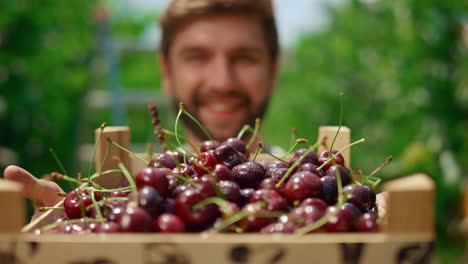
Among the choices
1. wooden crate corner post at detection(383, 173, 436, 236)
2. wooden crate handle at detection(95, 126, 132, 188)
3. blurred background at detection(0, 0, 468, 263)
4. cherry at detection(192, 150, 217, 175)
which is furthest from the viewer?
blurred background at detection(0, 0, 468, 263)

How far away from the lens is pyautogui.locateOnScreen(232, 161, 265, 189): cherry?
2.15 feet

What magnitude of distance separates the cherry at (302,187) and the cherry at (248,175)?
0.21 feet

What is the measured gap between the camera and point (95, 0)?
13.9ft

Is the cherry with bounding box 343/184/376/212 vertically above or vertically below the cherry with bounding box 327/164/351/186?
below

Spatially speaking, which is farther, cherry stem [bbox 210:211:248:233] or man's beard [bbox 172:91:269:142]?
man's beard [bbox 172:91:269:142]

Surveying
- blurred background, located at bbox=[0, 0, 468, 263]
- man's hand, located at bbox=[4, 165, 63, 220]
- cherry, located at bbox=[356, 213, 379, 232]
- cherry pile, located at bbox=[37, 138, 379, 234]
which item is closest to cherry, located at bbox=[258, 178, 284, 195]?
cherry pile, located at bbox=[37, 138, 379, 234]

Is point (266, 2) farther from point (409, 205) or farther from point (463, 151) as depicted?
point (463, 151)

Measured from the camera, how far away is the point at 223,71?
1.83m

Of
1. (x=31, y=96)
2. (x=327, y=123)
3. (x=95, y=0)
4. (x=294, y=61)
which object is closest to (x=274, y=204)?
(x=31, y=96)

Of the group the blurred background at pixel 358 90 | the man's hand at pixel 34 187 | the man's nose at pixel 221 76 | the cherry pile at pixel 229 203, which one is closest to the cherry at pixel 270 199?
the cherry pile at pixel 229 203

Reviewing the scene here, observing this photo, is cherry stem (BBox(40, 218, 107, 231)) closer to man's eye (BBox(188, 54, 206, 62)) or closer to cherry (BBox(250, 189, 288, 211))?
cherry (BBox(250, 189, 288, 211))

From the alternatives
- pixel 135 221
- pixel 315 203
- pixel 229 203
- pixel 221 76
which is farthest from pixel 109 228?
pixel 221 76

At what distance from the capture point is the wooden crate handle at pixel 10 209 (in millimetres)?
487

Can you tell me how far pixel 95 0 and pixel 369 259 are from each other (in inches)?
166
